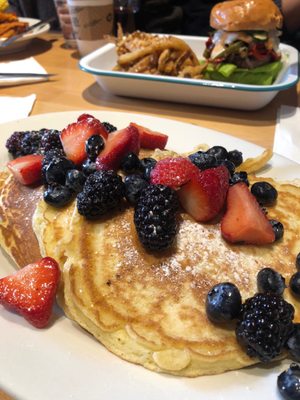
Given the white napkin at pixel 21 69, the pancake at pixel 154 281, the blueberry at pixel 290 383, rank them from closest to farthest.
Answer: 1. the blueberry at pixel 290 383
2. the pancake at pixel 154 281
3. the white napkin at pixel 21 69

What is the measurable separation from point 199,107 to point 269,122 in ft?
1.32

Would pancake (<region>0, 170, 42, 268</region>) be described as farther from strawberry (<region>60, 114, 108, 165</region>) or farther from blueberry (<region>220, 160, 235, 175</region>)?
blueberry (<region>220, 160, 235, 175</region>)

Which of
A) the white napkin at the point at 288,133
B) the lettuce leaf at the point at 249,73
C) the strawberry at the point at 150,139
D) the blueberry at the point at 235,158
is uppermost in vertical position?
the strawberry at the point at 150,139

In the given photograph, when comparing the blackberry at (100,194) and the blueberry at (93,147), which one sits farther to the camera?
the blueberry at (93,147)

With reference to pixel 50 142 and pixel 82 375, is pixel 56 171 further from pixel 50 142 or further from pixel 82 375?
pixel 82 375

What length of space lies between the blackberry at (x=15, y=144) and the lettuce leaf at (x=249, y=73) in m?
1.32

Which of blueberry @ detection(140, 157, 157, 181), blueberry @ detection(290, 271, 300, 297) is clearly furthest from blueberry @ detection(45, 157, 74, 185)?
blueberry @ detection(290, 271, 300, 297)

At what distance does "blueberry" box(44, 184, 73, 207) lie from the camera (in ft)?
3.75

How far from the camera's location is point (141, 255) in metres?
1.04

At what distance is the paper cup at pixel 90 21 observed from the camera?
271 cm

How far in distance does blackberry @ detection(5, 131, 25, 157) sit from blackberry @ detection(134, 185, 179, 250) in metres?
0.69

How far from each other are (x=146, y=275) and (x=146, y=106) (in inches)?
57.0

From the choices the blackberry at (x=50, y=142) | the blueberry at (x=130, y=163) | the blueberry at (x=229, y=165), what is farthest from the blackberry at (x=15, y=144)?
the blueberry at (x=229, y=165)

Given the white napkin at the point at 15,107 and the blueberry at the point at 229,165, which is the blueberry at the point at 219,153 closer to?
the blueberry at the point at 229,165
